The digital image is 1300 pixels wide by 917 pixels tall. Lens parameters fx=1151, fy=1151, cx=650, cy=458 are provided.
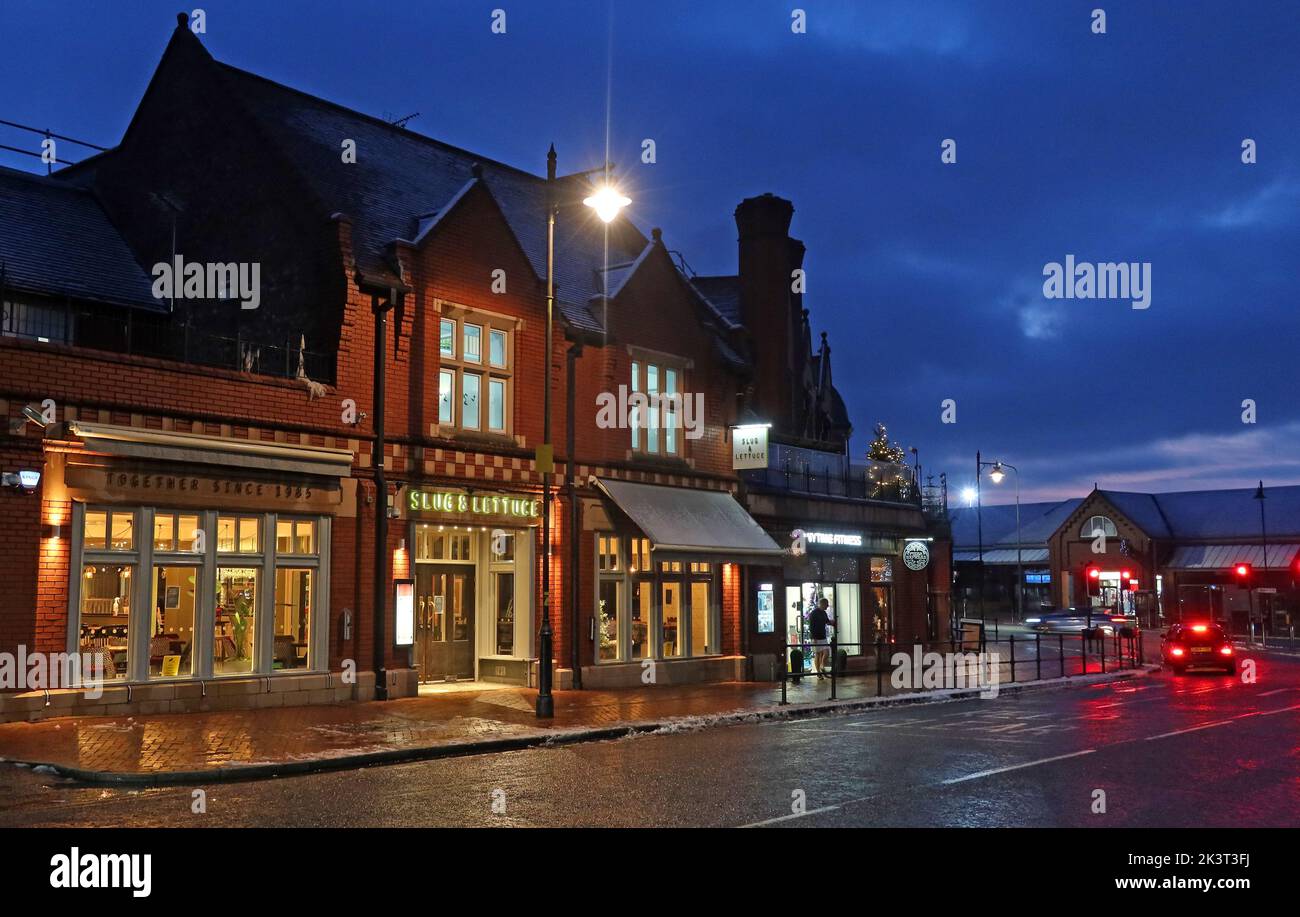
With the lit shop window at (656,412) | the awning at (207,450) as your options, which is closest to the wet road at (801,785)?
the awning at (207,450)

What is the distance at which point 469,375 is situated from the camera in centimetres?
2180

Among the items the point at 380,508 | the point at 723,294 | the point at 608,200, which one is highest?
the point at 723,294

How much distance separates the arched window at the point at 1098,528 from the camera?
7801cm

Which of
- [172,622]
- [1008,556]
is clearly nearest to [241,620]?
[172,622]

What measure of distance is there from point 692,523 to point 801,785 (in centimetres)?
1292

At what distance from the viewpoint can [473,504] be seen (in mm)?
21203

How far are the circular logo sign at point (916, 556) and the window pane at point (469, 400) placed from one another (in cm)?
1427

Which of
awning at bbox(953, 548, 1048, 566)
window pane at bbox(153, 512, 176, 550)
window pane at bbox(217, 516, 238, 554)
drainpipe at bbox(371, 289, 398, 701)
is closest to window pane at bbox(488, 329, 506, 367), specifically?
drainpipe at bbox(371, 289, 398, 701)

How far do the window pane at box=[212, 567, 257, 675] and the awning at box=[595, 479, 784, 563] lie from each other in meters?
7.64

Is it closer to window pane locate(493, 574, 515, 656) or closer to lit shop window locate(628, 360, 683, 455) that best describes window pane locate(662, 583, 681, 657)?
lit shop window locate(628, 360, 683, 455)

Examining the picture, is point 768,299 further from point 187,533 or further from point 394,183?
point 187,533

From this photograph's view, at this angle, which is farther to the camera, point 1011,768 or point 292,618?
point 292,618
